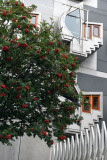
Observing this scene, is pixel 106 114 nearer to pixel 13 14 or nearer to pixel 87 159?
pixel 87 159

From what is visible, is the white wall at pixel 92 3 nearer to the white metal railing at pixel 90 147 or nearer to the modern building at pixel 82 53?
the modern building at pixel 82 53

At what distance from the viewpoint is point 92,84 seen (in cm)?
1758

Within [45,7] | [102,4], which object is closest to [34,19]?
[45,7]

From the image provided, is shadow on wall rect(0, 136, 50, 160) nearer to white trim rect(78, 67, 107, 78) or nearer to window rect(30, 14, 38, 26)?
white trim rect(78, 67, 107, 78)

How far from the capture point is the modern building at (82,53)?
1523 cm

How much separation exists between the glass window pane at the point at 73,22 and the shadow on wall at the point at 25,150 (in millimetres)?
7515

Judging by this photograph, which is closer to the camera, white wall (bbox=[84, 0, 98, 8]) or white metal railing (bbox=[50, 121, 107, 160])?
white metal railing (bbox=[50, 121, 107, 160])

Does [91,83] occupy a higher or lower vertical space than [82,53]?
lower

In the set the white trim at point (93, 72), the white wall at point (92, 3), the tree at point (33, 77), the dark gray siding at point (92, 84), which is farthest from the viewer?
the white wall at point (92, 3)

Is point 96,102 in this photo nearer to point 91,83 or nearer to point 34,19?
point 91,83

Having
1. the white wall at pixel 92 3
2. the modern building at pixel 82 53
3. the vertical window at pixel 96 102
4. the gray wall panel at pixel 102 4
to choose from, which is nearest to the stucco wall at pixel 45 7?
the modern building at pixel 82 53

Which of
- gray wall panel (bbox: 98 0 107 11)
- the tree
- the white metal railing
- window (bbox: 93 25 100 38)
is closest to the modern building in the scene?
window (bbox: 93 25 100 38)

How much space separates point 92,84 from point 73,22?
4458 millimetres

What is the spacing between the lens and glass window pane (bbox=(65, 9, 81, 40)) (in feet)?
55.4
